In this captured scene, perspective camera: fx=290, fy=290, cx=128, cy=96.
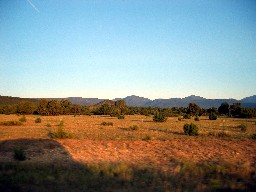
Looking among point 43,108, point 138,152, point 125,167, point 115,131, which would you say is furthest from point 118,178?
point 43,108

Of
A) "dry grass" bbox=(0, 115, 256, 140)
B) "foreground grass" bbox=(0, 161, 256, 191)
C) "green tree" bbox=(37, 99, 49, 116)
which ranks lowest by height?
"foreground grass" bbox=(0, 161, 256, 191)

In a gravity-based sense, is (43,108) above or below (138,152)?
above

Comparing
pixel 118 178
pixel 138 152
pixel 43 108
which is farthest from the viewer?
pixel 43 108

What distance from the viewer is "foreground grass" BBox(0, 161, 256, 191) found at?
400 inches

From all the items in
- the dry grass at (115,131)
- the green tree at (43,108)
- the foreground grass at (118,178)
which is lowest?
the foreground grass at (118,178)

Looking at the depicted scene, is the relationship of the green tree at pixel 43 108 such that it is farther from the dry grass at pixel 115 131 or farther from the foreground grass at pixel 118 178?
the foreground grass at pixel 118 178

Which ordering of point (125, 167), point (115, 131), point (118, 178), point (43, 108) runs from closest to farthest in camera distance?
point (118, 178)
point (125, 167)
point (115, 131)
point (43, 108)

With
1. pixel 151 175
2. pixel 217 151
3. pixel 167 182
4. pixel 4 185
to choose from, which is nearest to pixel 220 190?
pixel 167 182

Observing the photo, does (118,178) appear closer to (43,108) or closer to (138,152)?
(138,152)

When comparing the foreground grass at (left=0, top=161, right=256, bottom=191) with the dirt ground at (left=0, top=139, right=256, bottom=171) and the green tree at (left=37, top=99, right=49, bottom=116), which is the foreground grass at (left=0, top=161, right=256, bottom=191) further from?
the green tree at (left=37, top=99, right=49, bottom=116)

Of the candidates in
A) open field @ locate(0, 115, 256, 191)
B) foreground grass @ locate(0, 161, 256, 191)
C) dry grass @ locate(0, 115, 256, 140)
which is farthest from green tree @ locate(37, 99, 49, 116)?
foreground grass @ locate(0, 161, 256, 191)

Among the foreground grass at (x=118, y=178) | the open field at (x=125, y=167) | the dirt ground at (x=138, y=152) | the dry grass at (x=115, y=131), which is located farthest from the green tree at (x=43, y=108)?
the foreground grass at (x=118, y=178)

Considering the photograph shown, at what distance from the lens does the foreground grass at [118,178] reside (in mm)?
10172

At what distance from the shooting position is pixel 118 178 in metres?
11.3
